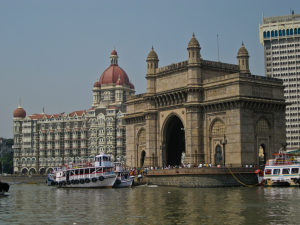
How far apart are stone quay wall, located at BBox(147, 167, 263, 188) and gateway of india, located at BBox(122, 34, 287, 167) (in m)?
2.93

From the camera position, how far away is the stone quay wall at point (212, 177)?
60250 millimetres

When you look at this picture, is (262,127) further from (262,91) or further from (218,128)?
(218,128)

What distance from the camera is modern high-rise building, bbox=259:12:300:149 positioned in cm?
14338

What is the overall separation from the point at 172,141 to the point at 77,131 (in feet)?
260

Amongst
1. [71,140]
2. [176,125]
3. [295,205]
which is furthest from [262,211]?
[71,140]

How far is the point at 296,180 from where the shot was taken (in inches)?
2292

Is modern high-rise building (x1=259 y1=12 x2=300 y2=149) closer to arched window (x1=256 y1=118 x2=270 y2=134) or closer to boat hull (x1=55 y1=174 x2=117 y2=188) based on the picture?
arched window (x1=256 y1=118 x2=270 y2=134)

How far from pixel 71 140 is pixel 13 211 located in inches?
4724

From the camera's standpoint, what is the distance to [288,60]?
474 feet

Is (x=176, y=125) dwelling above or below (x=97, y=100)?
below

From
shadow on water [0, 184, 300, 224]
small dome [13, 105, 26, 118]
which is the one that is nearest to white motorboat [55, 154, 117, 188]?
shadow on water [0, 184, 300, 224]

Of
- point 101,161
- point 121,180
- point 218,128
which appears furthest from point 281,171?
point 101,161

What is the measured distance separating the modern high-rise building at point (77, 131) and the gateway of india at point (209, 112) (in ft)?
213

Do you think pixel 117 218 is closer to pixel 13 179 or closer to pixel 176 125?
pixel 176 125
